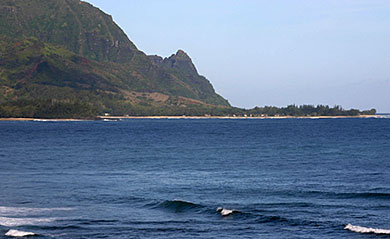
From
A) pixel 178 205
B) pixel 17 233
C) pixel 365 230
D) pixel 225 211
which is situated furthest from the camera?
pixel 178 205

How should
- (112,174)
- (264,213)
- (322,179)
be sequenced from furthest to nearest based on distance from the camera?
(112,174)
(322,179)
(264,213)

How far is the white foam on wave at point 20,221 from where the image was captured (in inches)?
1838

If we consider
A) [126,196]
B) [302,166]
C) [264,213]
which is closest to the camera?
[264,213]

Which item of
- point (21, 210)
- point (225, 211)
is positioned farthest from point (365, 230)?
point (21, 210)

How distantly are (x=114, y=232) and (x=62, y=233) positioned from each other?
417 cm

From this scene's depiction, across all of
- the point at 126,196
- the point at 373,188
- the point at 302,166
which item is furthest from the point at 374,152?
the point at 126,196

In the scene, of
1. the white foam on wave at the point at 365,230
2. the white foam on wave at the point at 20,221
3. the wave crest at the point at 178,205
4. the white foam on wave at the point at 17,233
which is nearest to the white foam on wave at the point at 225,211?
the wave crest at the point at 178,205

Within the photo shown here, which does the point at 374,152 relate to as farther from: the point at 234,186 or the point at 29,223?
the point at 29,223

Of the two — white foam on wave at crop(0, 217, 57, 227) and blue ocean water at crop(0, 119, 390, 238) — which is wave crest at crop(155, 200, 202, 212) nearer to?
blue ocean water at crop(0, 119, 390, 238)

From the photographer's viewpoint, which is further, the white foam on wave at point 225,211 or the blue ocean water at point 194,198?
the white foam on wave at point 225,211

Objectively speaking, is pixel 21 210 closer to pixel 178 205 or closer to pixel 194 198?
pixel 178 205

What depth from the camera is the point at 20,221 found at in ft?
157

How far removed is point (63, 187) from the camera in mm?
67125

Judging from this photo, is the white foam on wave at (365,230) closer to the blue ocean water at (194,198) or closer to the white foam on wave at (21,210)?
the blue ocean water at (194,198)
